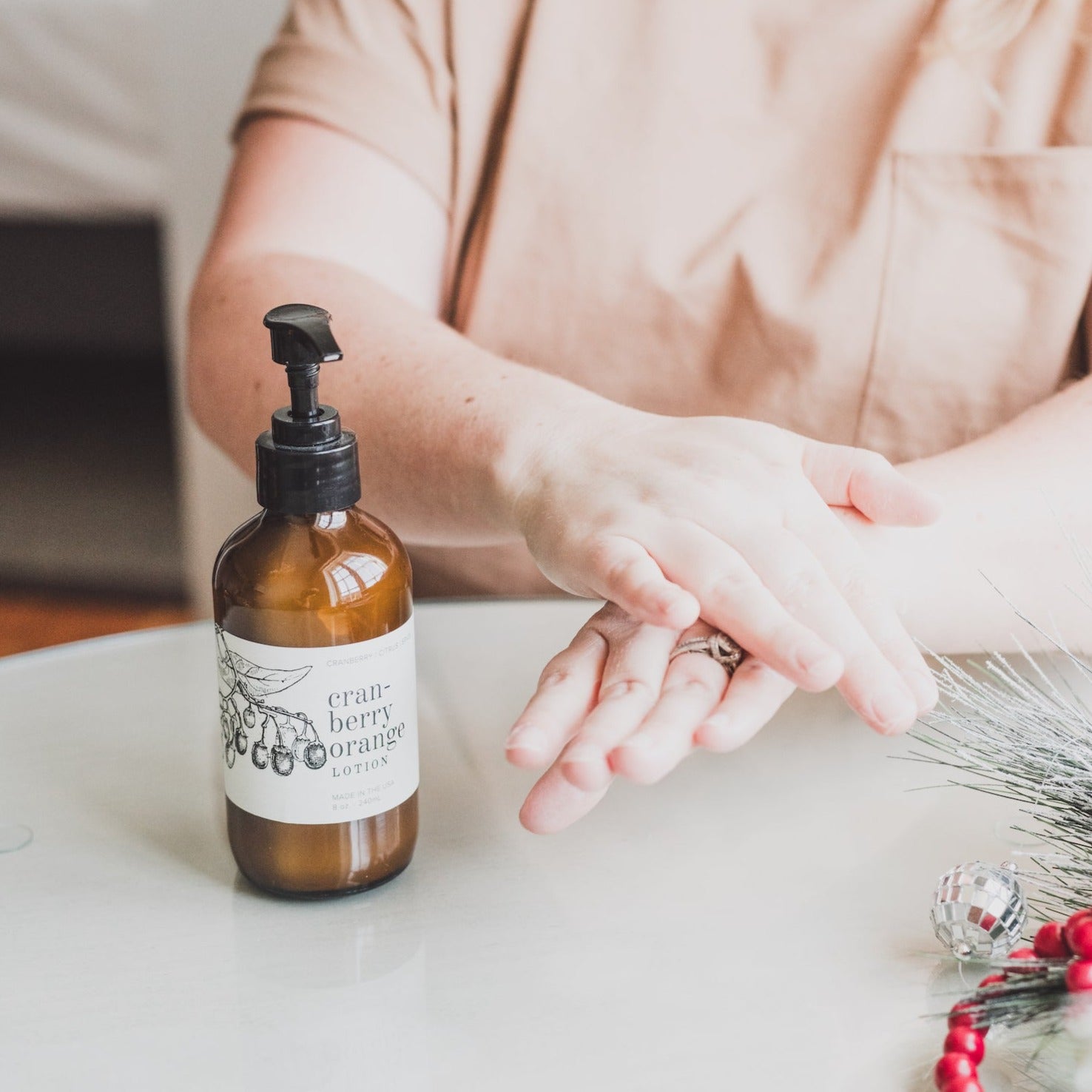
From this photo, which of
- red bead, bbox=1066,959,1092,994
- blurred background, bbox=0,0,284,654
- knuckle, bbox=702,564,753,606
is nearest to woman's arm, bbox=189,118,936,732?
knuckle, bbox=702,564,753,606

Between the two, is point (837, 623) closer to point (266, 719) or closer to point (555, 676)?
point (555, 676)

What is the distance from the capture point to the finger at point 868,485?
1.92 feet

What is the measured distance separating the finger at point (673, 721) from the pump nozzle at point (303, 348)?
0.56 feet

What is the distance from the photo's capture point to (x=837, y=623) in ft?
1.69

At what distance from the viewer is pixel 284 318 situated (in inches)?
17.7

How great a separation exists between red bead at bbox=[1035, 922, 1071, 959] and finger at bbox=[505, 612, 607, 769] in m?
0.19

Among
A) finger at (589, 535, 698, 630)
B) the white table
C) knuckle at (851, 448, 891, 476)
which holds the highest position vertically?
knuckle at (851, 448, 891, 476)

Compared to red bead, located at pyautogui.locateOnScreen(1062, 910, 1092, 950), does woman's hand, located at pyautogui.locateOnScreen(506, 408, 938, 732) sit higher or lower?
higher

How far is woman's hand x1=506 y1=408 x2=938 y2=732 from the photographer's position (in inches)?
19.6

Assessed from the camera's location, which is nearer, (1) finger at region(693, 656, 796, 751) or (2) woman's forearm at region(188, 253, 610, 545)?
(1) finger at region(693, 656, 796, 751)

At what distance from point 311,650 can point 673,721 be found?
5.5 inches

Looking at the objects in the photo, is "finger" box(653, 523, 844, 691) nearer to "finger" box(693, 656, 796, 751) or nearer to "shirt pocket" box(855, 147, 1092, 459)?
"finger" box(693, 656, 796, 751)

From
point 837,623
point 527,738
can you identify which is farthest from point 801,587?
point 527,738

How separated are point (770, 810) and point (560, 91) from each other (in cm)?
51
